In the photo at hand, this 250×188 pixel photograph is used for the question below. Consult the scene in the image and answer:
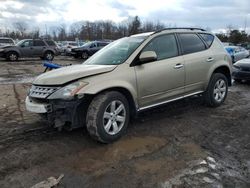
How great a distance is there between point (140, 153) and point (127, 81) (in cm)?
124

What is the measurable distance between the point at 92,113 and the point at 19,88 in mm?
6016

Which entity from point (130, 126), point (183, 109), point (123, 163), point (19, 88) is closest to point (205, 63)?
point (183, 109)

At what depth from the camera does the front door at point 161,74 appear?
5.32 m

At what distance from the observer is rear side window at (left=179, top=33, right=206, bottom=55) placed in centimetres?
629

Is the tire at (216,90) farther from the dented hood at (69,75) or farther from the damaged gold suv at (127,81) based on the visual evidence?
the dented hood at (69,75)

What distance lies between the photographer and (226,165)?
4145 mm

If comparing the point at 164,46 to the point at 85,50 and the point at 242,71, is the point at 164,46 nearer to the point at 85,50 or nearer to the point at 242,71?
the point at 242,71

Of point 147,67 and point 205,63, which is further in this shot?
point 205,63

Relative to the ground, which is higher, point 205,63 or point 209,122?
point 205,63

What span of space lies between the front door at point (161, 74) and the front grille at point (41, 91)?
4.89ft

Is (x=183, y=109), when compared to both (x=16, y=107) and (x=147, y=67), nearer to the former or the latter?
(x=147, y=67)

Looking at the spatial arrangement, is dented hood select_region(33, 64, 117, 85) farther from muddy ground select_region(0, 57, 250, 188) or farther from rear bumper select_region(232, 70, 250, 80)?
rear bumper select_region(232, 70, 250, 80)

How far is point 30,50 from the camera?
23141mm

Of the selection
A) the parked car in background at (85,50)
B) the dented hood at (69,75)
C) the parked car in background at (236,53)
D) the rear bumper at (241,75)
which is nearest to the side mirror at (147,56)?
the dented hood at (69,75)
